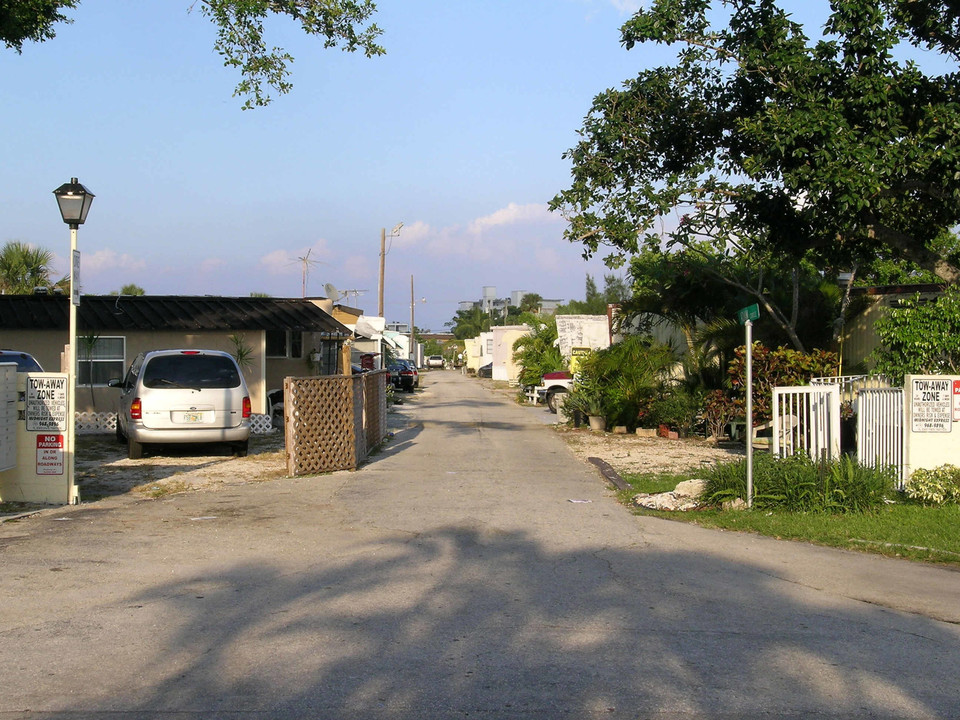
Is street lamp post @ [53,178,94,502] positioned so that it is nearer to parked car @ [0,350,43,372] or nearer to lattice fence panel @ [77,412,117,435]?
parked car @ [0,350,43,372]

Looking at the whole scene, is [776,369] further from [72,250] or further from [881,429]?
[72,250]

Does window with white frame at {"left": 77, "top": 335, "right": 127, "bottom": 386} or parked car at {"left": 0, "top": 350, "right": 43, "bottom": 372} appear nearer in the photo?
parked car at {"left": 0, "top": 350, "right": 43, "bottom": 372}

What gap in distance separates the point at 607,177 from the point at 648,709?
12.0 meters

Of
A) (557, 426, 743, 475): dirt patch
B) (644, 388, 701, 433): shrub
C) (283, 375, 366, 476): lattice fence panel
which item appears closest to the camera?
(283, 375, 366, 476): lattice fence panel

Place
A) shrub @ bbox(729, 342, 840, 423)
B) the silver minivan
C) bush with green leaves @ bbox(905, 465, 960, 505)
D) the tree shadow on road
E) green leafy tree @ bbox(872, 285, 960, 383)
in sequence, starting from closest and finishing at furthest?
the tree shadow on road, bush with green leaves @ bbox(905, 465, 960, 505), green leafy tree @ bbox(872, 285, 960, 383), the silver minivan, shrub @ bbox(729, 342, 840, 423)

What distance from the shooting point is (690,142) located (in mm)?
16016

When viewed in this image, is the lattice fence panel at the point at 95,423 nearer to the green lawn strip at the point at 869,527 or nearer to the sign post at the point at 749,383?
the green lawn strip at the point at 869,527

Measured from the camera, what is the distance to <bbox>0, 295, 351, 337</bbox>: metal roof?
20.4 m

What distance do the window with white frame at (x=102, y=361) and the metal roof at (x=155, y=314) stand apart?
1.59 feet

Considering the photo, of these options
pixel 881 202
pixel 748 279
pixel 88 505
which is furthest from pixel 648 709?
pixel 748 279

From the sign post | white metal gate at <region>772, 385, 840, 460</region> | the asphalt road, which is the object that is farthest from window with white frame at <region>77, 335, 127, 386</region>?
the sign post

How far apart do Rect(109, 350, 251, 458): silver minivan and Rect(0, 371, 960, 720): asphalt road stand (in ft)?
12.2

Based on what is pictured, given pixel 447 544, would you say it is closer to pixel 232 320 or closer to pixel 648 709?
pixel 648 709

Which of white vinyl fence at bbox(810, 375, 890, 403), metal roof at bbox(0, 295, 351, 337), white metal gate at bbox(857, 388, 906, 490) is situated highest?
metal roof at bbox(0, 295, 351, 337)
